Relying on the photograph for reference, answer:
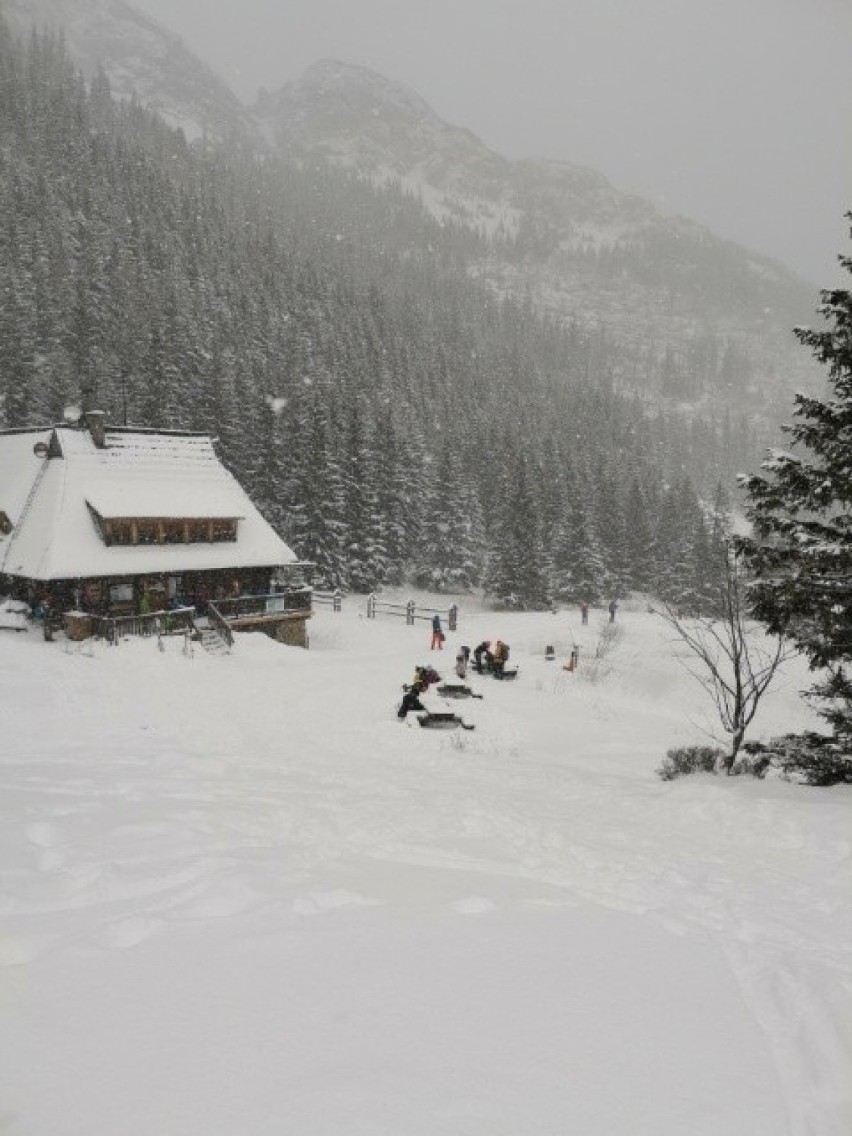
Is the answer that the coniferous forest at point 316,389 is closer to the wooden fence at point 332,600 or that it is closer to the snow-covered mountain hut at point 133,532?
the snow-covered mountain hut at point 133,532

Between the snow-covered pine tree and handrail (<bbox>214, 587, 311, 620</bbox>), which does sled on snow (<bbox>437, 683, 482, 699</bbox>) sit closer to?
handrail (<bbox>214, 587, 311, 620</bbox>)

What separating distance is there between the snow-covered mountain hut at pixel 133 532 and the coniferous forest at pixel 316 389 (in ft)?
12.7

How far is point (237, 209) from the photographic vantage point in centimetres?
15450

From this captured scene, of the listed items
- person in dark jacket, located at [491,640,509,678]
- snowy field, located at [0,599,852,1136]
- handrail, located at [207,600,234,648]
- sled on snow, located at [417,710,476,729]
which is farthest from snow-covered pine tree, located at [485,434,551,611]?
snowy field, located at [0,599,852,1136]

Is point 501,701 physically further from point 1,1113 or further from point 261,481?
point 261,481

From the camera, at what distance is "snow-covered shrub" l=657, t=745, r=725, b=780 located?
39.9 feet

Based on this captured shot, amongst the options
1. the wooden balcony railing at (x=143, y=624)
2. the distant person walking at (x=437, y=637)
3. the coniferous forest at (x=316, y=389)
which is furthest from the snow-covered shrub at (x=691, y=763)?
the coniferous forest at (x=316, y=389)

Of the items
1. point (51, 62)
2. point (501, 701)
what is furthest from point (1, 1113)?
point (51, 62)

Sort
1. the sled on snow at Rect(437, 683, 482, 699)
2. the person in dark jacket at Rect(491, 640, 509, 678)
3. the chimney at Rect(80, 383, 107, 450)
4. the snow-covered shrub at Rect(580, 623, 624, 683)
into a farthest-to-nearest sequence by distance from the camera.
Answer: the chimney at Rect(80, 383, 107, 450) < the snow-covered shrub at Rect(580, 623, 624, 683) < the person in dark jacket at Rect(491, 640, 509, 678) < the sled on snow at Rect(437, 683, 482, 699)

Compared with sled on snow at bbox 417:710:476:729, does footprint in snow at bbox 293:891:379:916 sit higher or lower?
higher

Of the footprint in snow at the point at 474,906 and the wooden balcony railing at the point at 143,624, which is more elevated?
the wooden balcony railing at the point at 143,624

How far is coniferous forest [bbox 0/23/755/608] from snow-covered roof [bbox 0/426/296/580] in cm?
380

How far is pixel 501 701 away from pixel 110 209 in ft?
354

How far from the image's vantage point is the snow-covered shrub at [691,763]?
1216 centimetres
